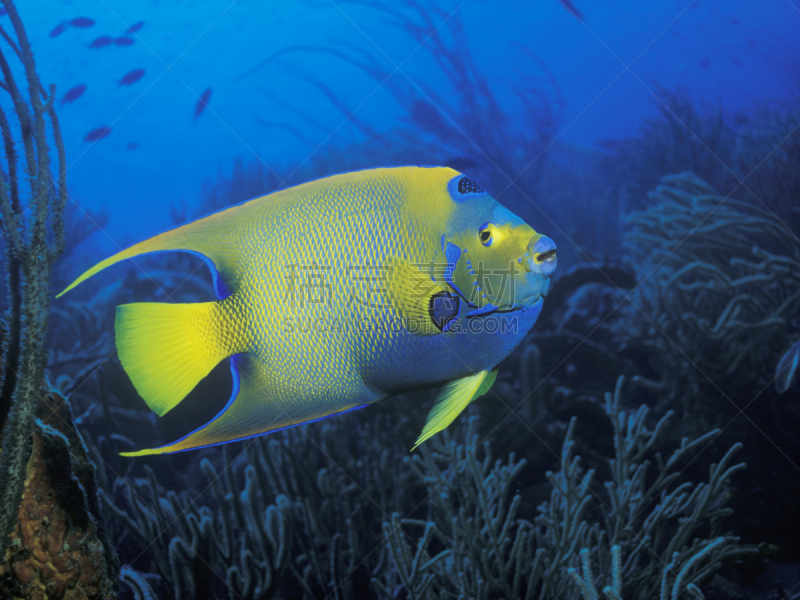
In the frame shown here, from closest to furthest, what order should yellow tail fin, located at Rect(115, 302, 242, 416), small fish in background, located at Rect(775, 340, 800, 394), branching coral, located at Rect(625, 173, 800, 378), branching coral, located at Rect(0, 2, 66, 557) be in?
1. yellow tail fin, located at Rect(115, 302, 242, 416)
2. branching coral, located at Rect(0, 2, 66, 557)
3. small fish in background, located at Rect(775, 340, 800, 394)
4. branching coral, located at Rect(625, 173, 800, 378)

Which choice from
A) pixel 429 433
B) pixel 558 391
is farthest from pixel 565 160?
pixel 429 433

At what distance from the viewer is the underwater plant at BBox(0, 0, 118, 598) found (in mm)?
853

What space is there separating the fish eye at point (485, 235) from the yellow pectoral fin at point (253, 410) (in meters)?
0.40

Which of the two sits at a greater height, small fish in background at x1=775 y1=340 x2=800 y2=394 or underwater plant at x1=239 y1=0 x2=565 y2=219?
underwater plant at x1=239 y1=0 x2=565 y2=219

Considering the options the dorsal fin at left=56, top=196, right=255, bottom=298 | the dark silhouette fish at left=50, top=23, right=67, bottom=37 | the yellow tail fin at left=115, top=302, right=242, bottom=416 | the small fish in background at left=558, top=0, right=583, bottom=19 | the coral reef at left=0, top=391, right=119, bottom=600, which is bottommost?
the coral reef at left=0, top=391, right=119, bottom=600

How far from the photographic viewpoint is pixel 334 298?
62cm

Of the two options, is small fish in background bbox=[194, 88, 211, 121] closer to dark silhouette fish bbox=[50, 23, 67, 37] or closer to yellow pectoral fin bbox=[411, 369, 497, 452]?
dark silhouette fish bbox=[50, 23, 67, 37]

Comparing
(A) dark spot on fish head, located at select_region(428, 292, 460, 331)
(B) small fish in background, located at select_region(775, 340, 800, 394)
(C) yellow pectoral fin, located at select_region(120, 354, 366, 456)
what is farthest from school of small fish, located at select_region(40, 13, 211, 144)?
(B) small fish in background, located at select_region(775, 340, 800, 394)

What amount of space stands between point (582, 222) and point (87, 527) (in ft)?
9.82

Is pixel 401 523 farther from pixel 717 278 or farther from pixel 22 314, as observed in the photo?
pixel 717 278

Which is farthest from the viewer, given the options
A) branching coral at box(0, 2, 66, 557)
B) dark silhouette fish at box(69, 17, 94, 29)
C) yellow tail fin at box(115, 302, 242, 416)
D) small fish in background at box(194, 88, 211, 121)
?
small fish in background at box(194, 88, 211, 121)

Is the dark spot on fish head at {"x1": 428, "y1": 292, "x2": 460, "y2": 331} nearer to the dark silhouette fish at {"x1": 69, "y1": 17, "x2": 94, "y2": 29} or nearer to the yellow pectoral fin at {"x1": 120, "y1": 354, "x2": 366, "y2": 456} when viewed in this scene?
the yellow pectoral fin at {"x1": 120, "y1": 354, "x2": 366, "y2": 456}

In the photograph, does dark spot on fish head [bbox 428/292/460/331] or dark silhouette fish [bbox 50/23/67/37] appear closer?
dark spot on fish head [bbox 428/292/460/331]

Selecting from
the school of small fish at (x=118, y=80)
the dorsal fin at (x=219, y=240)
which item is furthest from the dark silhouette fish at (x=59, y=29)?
the dorsal fin at (x=219, y=240)
